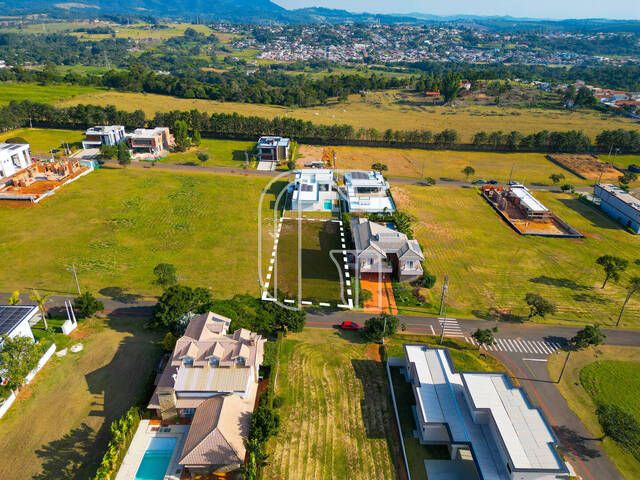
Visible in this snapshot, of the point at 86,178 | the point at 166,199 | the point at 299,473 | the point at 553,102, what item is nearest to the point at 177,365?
the point at 299,473

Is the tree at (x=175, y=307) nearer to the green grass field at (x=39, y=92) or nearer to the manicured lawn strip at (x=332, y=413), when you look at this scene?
the manicured lawn strip at (x=332, y=413)

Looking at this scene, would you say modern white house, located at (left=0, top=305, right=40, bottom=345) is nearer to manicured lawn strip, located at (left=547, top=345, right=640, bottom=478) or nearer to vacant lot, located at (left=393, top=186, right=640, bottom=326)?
vacant lot, located at (left=393, top=186, right=640, bottom=326)

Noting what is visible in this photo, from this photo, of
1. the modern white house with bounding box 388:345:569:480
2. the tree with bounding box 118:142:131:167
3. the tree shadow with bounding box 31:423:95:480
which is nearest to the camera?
the modern white house with bounding box 388:345:569:480

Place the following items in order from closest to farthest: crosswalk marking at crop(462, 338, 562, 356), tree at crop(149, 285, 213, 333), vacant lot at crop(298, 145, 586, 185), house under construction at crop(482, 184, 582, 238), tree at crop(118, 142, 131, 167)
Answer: tree at crop(149, 285, 213, 333) → crosswalk marking at crop(462, 338, 562, 356) → house under construction at crop(482, 184, 582, 238) → tree at crop(118, 142, 131, 167) → vacant lot at crop(298, 145, 586, 185)

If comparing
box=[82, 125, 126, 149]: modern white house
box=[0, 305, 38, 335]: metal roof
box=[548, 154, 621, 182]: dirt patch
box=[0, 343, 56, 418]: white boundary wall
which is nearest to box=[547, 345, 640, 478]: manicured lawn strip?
box=[0, 343, 56, 418]: white boundary wall

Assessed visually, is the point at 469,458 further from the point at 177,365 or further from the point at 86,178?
the point at 86,178

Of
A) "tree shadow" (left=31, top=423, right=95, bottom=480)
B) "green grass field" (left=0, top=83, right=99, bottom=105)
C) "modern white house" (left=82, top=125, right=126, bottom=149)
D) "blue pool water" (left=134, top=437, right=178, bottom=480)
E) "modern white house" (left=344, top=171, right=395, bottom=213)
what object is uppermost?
"green grass field" (left=0, top=83, right=99, bottom=105)

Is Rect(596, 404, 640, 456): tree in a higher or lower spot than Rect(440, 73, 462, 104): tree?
lower

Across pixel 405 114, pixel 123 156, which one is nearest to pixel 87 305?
pixel 123 156

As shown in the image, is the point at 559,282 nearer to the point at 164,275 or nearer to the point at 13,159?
the point at 164,275
